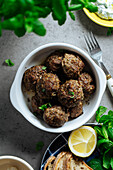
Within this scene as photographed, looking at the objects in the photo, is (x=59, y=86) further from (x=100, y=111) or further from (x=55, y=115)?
(x=100, y=111)

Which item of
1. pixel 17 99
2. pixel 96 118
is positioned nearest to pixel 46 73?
pixel 17 99

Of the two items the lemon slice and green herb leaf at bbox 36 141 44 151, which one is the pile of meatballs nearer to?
the lemon slice

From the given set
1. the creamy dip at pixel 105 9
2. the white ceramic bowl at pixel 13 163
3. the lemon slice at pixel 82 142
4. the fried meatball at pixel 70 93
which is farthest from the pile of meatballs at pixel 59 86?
the creamy dip at pixel 105 9

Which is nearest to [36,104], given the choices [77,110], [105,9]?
[77,110]

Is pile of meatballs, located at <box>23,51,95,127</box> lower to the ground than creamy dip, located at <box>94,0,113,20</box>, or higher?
lower

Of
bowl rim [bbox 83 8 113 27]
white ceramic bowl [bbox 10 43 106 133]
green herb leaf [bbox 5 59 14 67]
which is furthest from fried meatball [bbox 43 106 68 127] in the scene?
bowl rim [bbox 83 8 113 27]

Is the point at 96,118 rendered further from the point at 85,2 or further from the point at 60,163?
the point at 85,2
